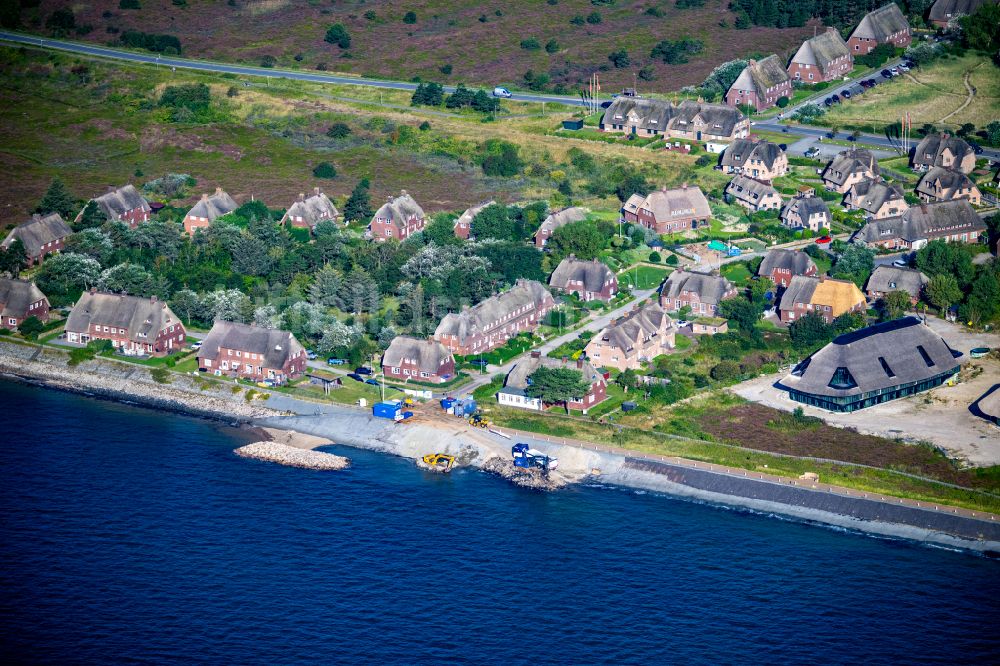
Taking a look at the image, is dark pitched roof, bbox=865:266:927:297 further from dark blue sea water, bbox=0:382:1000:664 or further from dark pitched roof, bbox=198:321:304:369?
dark pitched roof, bbox=198:321:304:369

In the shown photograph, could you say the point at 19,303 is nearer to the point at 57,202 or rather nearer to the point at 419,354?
the point at 57,202

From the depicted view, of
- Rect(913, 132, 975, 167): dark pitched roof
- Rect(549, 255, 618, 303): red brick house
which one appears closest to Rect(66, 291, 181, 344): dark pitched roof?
Rect(549, 255, 618, 303): red brick house

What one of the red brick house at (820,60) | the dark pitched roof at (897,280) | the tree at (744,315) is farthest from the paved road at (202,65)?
the tree at (744,315)

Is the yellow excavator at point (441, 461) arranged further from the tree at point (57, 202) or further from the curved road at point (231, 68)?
the curved road at point (231, 68)

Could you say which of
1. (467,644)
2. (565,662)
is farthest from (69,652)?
(565,662)

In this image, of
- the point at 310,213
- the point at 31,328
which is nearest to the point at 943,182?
the point at 310,213

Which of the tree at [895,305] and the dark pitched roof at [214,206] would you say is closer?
the tree at [895,305]
